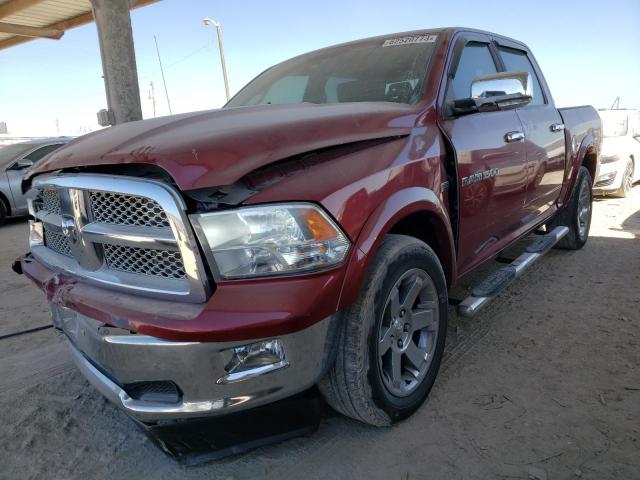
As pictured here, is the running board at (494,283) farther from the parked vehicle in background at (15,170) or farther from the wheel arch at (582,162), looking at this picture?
the parked vehicle in background at (15,170)

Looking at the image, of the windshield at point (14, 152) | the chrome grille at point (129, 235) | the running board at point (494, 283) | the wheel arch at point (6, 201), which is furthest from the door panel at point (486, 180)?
the windshield at point (14, 152)

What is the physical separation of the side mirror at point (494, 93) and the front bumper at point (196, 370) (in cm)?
152

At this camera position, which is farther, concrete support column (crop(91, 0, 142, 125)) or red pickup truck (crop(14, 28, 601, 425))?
concrete support column (crop(91, 0, 142, 125))

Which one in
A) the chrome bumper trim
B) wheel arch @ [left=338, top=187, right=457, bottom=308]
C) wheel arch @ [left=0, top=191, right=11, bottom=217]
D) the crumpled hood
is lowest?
wheel arch @ [left=0, top=191, right=11, bottom=217]

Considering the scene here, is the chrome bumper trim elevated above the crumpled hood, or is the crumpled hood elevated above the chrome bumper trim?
the crumpled hood

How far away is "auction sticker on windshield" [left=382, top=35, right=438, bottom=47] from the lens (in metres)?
2.92

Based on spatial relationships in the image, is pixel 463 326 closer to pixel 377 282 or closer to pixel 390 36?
pixel 377 282

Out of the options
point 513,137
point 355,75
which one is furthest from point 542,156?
point 355,75

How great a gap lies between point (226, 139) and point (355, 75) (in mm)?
1523

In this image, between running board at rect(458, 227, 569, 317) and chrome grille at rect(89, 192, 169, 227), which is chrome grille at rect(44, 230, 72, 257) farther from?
running board at rect(458, 227, 569, 317)

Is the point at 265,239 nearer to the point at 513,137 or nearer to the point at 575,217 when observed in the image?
the point at 513,137

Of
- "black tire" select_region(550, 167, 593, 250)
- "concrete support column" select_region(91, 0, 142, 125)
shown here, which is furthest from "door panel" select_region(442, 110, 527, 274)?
"concrete support column" select_region(91, 0, 142, 125)

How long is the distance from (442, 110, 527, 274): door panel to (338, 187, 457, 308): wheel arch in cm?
22

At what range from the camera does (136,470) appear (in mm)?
1997
